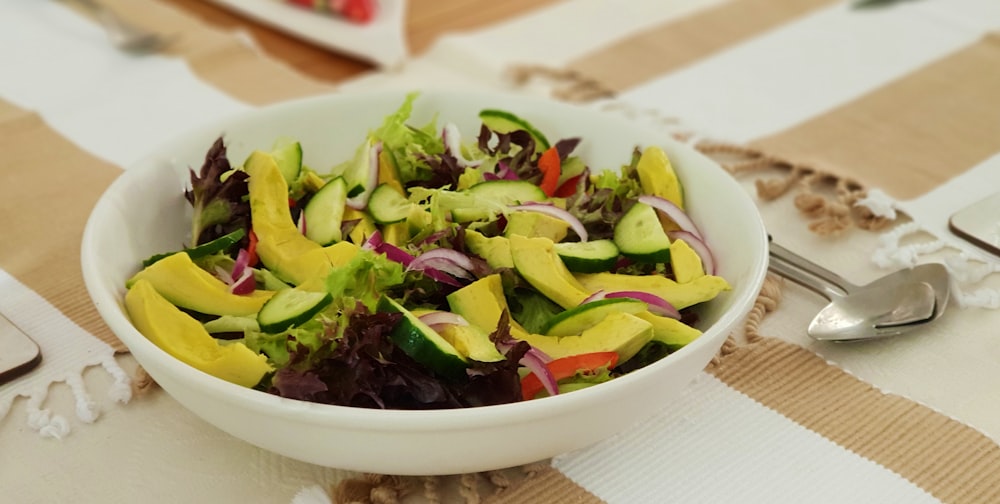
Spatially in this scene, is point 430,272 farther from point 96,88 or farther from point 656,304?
point 96,88

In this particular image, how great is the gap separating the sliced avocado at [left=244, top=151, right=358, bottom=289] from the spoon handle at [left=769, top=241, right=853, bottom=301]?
21.9 inches

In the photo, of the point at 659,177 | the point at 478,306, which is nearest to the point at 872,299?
the point at 659,177

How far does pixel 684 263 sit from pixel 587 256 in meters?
0.11

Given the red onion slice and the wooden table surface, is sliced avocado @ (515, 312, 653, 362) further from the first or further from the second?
the wooden table surface

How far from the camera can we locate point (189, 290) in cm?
100

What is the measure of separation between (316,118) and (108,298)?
1.63ft

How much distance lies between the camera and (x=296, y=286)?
1.04 meters

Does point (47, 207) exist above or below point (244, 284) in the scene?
below

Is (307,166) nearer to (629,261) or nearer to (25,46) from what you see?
(629,261)

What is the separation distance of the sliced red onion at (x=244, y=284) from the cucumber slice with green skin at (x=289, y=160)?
0.63 ft

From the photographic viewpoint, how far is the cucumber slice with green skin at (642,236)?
3.52ft

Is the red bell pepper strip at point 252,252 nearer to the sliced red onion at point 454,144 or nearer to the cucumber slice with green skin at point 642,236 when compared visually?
the sliced red onion at point 454,144

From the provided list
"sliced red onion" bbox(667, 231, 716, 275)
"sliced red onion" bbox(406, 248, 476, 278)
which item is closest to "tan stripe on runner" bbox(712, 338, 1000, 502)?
"sliced red onion" bbox(667, 231, 716, 275)

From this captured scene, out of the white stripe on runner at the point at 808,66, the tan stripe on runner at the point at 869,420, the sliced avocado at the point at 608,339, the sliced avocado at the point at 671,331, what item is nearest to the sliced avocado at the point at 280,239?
the sliced avocado at the point at 608,339
